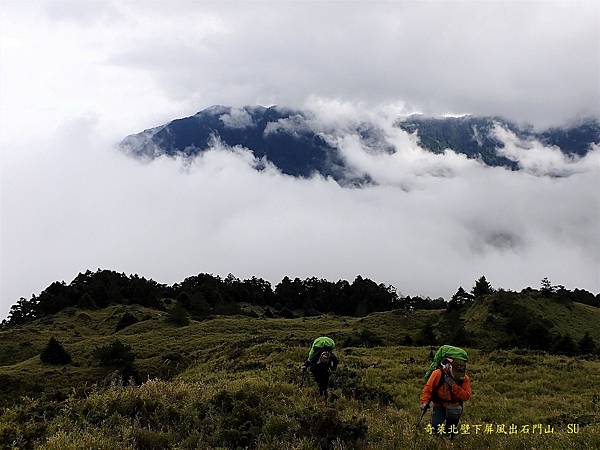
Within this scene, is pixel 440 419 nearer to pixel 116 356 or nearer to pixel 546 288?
pixel 116 356

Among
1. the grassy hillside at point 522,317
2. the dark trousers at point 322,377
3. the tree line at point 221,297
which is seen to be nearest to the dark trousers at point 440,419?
the dark trousers at point 322,377

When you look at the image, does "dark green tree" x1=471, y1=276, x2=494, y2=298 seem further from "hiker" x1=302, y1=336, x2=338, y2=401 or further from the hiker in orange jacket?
the hiker in orange jacket

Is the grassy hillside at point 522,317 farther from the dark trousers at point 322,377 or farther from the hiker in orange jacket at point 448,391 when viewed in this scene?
the hiker in orange jacket at point 448,391

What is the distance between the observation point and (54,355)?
123 ft

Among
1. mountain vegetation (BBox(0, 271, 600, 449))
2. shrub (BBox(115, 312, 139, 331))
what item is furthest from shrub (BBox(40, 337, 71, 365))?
shrub (BBox(115, 312, 139, 331))

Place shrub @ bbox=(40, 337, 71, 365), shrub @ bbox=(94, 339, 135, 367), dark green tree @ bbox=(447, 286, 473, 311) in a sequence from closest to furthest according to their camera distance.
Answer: shrub @ bbox=(94, 339, 135, 367), shrub @ bbox=(40, 337, 71, 365), dark green tree @ bbox=(447, 286, 473, 311)

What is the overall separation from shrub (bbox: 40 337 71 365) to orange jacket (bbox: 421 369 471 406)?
3500cm

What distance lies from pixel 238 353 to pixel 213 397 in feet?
61.5

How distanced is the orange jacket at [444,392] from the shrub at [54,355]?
35.0 meters

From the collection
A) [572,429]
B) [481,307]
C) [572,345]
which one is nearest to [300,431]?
[572,429]

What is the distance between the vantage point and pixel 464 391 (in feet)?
31.3

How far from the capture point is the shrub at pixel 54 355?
122 ft

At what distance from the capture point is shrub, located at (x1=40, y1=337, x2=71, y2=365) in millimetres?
37062

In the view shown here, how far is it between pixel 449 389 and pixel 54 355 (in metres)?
36.0
